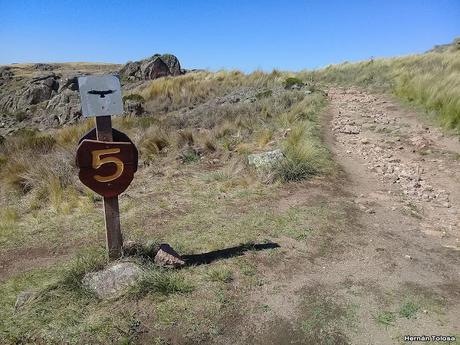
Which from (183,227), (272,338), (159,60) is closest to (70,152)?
(183,227)

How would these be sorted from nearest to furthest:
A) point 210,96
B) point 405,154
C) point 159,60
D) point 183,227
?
point 183,227, point 405,154, point 210,96, point 159,60

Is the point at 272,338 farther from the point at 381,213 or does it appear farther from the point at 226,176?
the point at 226,176

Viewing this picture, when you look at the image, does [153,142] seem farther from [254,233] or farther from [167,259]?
[167,259]

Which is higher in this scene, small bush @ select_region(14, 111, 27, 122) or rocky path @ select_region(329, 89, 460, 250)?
rocky path @ select_region(329, 89, 460, 250)

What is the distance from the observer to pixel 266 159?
6941mm

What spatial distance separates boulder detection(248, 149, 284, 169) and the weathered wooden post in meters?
3.38

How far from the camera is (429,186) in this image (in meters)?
6.19

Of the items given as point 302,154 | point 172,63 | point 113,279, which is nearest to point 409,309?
point 113,279

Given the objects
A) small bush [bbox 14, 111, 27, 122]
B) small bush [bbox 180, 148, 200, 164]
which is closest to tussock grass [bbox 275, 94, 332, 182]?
small bush [bbox 180, 148, 200, 164]

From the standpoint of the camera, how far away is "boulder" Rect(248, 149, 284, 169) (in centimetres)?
684

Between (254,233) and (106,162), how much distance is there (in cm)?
195

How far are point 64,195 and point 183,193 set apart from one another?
179 cm

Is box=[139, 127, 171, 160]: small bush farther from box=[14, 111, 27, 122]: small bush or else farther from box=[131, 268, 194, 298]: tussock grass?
box=[14, 111, 27, 122]: small bush

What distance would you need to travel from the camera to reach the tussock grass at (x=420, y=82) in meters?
9.78
